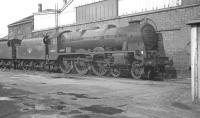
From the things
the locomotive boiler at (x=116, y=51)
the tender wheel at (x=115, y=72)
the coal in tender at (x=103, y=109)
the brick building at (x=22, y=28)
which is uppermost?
the brick building at (x=22, y=28)

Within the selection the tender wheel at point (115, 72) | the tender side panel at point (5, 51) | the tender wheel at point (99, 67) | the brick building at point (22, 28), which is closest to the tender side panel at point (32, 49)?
the tender side panel at point (5, 51)

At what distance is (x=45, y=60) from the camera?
22.1 metres

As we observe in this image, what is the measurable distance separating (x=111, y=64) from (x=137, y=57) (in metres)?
2.00

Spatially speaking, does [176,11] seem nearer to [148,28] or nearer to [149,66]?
[148,28]

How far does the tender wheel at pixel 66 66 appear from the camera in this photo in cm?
1976

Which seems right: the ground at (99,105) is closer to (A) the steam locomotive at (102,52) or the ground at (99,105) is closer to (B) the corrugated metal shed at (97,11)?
(A) the steam locomotive at (102,52)

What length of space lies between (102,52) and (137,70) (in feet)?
8.75

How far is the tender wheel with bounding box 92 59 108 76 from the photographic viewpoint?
56.6 ft

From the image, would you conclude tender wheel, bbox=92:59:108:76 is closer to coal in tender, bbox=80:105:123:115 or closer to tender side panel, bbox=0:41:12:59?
coal in tender, bbox=80:105:123:115

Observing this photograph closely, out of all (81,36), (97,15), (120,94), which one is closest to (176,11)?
(81,36)

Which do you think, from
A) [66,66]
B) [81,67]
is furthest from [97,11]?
[81,67]

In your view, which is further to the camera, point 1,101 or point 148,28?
point 148,28

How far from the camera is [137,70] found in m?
15.7

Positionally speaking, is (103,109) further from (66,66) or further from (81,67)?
(66,66)
